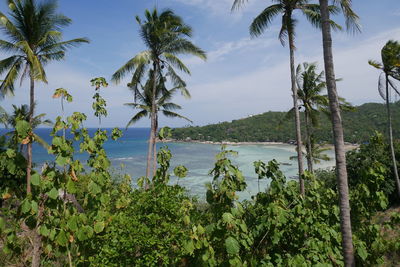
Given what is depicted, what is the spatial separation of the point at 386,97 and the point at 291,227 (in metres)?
13.5

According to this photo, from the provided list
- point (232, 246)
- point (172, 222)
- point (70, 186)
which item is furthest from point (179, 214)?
point (70, 186)

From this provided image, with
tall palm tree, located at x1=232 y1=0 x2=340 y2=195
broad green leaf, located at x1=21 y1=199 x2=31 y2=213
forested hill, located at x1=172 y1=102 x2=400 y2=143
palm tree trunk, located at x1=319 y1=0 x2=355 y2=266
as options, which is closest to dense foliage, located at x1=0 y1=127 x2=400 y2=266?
broad green leaf, located at x1=21 y1=199 x2=31 y2=213

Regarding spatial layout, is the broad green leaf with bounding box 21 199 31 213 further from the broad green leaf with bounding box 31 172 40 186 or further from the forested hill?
the forested hill

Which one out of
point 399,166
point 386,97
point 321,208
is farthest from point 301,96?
point 321,208

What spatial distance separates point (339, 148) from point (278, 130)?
7991 cm

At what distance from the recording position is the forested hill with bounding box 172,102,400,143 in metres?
71.9

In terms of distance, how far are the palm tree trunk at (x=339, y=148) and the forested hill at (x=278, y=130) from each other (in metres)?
58.0

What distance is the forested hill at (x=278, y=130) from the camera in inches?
2830

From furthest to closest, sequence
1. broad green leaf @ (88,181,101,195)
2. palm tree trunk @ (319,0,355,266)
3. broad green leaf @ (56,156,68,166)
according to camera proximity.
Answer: palm tree trunk @ (319,0,355,266) < broad green leaf @ (88,181,101,195) < broad green leaf @ (56,156,68,166)

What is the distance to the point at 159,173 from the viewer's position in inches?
Result: 186

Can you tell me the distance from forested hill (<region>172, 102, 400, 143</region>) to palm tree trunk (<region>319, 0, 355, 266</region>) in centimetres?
5802

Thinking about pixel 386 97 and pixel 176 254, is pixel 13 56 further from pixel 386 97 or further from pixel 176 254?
pixel 386 97

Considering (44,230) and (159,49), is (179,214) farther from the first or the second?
(159,49)

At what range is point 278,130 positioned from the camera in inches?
3189
